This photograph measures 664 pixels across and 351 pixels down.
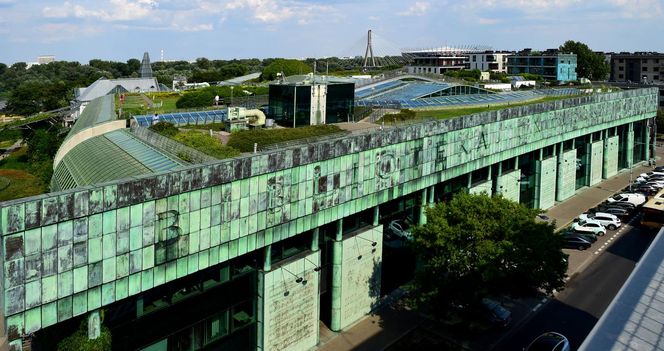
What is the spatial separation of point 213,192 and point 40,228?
799cm

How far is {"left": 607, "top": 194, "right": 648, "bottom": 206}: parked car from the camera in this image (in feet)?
205

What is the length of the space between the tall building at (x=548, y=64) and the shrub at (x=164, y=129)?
131040 mm

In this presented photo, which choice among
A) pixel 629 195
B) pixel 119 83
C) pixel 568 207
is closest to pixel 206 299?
pixel 568 207

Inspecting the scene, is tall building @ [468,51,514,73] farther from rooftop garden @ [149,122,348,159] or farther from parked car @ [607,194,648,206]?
rooftop garden @ [149,122,348,159]

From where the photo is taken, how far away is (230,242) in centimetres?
2862

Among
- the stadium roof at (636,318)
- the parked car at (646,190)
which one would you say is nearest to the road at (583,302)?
the stadium roof at (636,318)

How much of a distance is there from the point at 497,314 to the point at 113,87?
109 metres

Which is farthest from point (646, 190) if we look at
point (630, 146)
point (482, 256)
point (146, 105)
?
point (146, 105)

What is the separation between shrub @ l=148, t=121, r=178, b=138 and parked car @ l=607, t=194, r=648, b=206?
1875 inches

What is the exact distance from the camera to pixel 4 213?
2062 centimetres

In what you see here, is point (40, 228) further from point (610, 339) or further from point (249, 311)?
point (610, 339)

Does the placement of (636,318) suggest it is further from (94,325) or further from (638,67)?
(638,67)

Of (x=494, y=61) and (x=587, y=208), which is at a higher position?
(x=494, y=61)

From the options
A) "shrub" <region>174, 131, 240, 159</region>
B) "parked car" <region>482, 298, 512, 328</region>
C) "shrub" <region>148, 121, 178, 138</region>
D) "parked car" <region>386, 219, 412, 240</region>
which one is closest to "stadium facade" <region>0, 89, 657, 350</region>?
"parked car" <region>386, 219, 412, 240</region>
